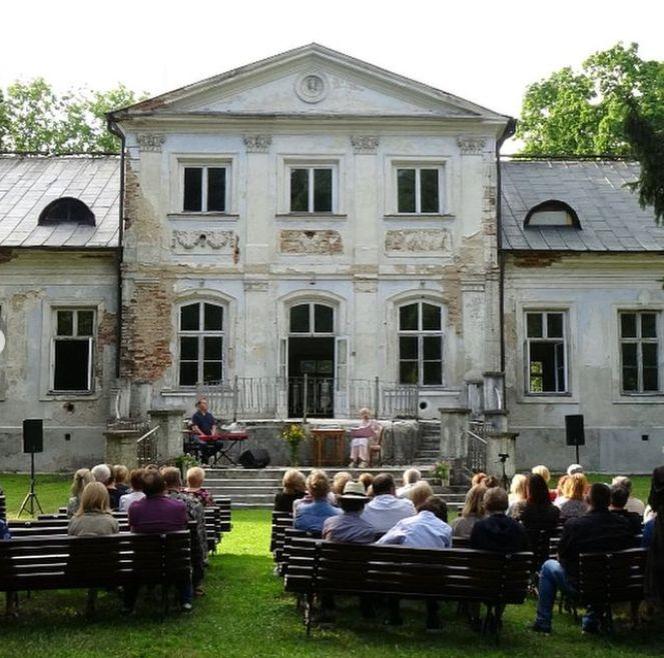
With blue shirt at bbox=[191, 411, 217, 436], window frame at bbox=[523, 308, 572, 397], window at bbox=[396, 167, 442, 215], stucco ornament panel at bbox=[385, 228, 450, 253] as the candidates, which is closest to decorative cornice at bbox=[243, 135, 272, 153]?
window at bbox=[396, 167, 442, 215]

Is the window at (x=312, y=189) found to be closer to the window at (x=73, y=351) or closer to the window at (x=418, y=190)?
the window at (x=418, y=190)

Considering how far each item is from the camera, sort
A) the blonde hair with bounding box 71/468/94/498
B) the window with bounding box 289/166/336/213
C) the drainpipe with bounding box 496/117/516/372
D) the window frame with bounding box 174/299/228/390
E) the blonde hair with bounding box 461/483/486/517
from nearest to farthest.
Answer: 1. the blonde hair with bounding box 461/483/486/517
2. the blonde hair with bounding box 71/468/94/498
3. the window frame with bounding box 174/299/228/390
4. the drainpipe with bounding box 496/117/516/372
5. the window with bounding box 289/166/336/213

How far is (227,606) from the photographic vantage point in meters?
8.06

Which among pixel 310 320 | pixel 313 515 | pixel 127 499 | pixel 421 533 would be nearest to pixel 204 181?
pixel 310 320

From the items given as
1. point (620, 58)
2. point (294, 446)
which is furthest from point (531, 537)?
point (620, 58)

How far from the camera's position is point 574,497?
8859 mm

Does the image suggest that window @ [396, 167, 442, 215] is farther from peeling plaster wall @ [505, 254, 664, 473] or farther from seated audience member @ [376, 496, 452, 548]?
seated audience member @ [376, 496, 452, 548]

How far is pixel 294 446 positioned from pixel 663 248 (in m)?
9.87

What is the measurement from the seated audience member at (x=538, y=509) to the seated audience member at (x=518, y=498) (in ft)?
0.17

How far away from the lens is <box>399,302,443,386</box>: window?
21109 mm

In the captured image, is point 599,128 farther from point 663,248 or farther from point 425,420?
point 425,420

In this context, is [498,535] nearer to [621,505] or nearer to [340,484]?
[621,505]

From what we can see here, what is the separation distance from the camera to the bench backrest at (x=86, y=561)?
7.25 metres

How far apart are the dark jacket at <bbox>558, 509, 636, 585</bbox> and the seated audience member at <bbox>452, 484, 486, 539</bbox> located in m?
0.71
